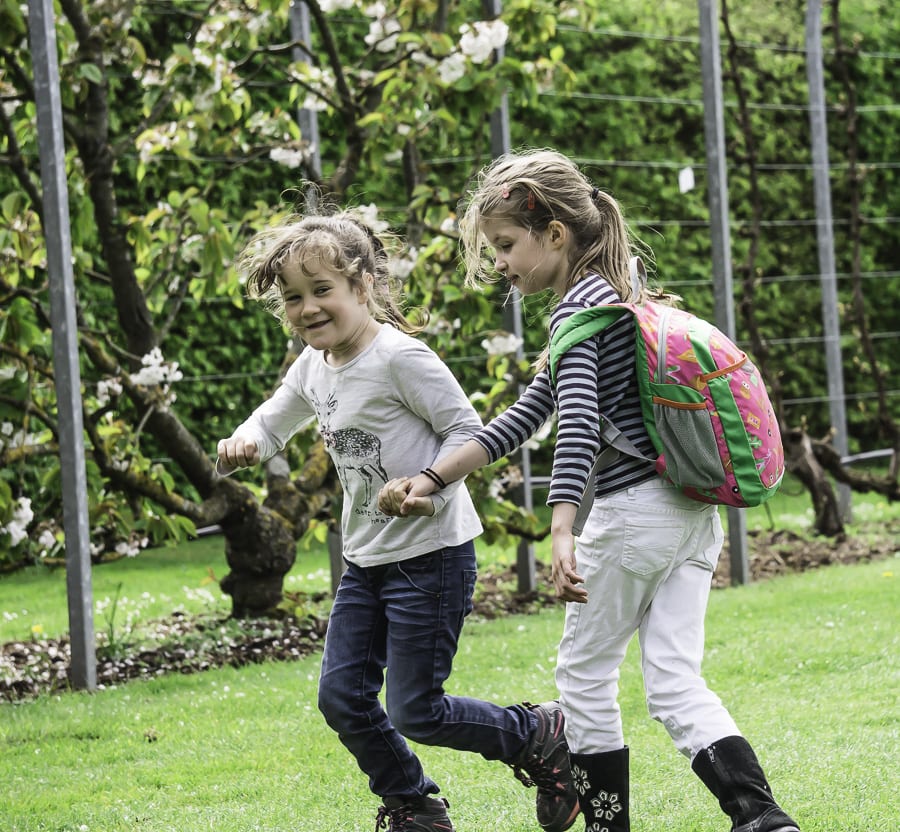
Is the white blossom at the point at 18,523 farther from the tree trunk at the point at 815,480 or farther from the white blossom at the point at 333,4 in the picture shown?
the tree trunk at the point at 815,480

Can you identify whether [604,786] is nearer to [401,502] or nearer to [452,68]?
[401,502]

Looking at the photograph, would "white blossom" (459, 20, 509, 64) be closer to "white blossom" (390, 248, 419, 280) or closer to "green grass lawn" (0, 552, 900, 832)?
"white blossom" (390, 248, 419, 280)

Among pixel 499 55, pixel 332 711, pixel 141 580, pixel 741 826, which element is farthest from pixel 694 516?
pixel 141 580

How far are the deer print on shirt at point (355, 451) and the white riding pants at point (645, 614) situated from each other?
482 millimetres

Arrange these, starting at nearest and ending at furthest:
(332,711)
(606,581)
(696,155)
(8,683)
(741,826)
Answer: (741,826) < (606,581) < (332,711) < (8,683) < (696,155)

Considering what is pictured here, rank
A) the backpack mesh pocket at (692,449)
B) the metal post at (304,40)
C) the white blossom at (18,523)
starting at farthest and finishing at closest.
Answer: the metal post at (304,40) → the white blossom at (18,523) → the backpack mesh pocket at (692,449)

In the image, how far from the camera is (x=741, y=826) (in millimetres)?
2283

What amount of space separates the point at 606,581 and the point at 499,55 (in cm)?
375

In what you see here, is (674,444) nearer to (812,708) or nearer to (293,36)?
(812,708)

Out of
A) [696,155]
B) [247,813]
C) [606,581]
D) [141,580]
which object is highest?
[696,155]

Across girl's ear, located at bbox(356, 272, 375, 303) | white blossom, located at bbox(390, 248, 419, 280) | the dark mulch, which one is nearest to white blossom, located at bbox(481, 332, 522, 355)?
white blossom, located at bbox(390, 248, 419, 280)

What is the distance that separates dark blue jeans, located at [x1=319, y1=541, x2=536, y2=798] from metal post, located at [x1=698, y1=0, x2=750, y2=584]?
347 cm

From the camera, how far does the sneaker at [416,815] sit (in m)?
2.72

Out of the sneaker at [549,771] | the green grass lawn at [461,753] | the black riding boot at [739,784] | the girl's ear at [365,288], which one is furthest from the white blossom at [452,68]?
the black riding boot at [739,784]
